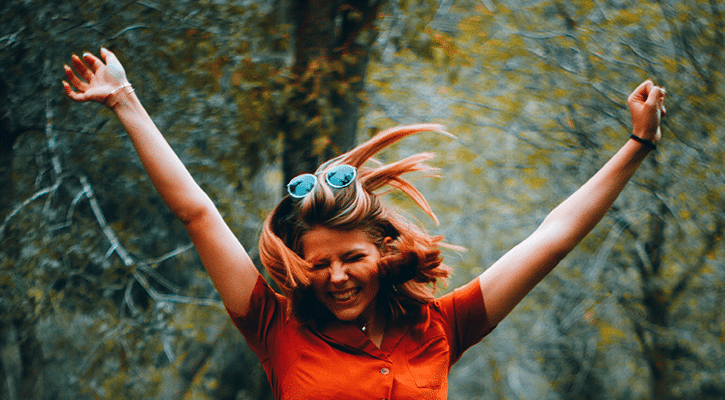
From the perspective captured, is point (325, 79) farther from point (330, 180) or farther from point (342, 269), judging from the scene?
point (342, 269)

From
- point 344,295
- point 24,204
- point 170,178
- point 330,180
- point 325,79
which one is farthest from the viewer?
point 325,79

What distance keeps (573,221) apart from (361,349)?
25.6 inches

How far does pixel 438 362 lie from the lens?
5.19ft

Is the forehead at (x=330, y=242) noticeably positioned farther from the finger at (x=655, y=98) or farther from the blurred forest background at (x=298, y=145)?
the blurred forest background at (x=298, y=145)

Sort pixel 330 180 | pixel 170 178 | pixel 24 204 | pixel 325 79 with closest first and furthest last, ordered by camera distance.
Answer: pixel 170 178
pixel 330 180
pixel 24 204
pixel 325 79

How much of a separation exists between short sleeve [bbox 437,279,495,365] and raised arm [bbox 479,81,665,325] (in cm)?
3

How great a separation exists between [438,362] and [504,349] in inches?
210

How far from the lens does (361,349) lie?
1536 millimetres

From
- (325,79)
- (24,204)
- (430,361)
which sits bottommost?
(24,204)

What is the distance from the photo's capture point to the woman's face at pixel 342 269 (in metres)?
1.55

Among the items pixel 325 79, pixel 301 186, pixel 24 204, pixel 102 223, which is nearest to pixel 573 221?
pixel 301 186

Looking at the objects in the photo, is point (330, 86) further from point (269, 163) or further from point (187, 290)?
point (187, 290)

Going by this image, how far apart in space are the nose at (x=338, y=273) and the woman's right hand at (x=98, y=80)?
26.6 inches

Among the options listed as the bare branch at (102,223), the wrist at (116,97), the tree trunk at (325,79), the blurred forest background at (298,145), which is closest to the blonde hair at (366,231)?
the wrist at (116,97)
